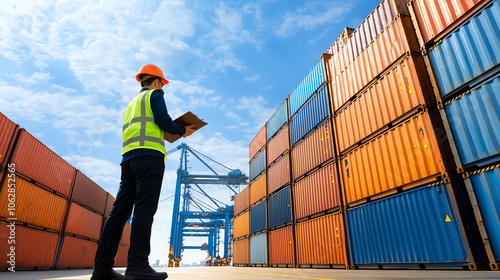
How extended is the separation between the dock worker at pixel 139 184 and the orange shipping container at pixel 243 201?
17964 millimetres

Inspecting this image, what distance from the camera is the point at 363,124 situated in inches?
365

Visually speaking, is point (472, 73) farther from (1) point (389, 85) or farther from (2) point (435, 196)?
(2) point (435, 196)

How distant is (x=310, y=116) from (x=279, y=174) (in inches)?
169

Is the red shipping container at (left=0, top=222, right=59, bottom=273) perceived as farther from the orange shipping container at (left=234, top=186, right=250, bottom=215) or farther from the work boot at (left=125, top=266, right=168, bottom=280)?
the orange shipping container at (left=234, top=186, right=250, bottom=215)

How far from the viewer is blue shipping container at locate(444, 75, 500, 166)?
5707mm

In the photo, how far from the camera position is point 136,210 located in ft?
8.84

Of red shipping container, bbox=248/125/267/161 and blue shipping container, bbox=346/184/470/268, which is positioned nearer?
blue shipping container, bbox=346/184/470/268

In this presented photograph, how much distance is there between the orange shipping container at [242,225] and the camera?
19.8 meters

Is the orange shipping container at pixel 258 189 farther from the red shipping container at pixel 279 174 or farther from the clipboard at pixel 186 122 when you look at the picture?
the clipboard at pixel 186 122

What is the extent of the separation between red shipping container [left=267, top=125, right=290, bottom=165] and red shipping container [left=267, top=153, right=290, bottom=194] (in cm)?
43

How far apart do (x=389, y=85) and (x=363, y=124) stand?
153cm

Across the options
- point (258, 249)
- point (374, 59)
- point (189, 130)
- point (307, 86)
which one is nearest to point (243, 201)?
point (258, 249)

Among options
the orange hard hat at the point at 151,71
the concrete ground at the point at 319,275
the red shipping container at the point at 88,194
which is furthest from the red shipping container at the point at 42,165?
the orange hard hat at the point at 151,71

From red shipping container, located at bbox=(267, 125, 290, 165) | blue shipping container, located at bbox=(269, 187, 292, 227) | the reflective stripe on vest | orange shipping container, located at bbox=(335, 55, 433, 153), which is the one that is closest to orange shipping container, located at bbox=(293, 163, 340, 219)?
blue shipping container, located at bbox=(269, 187, 292, 227)
